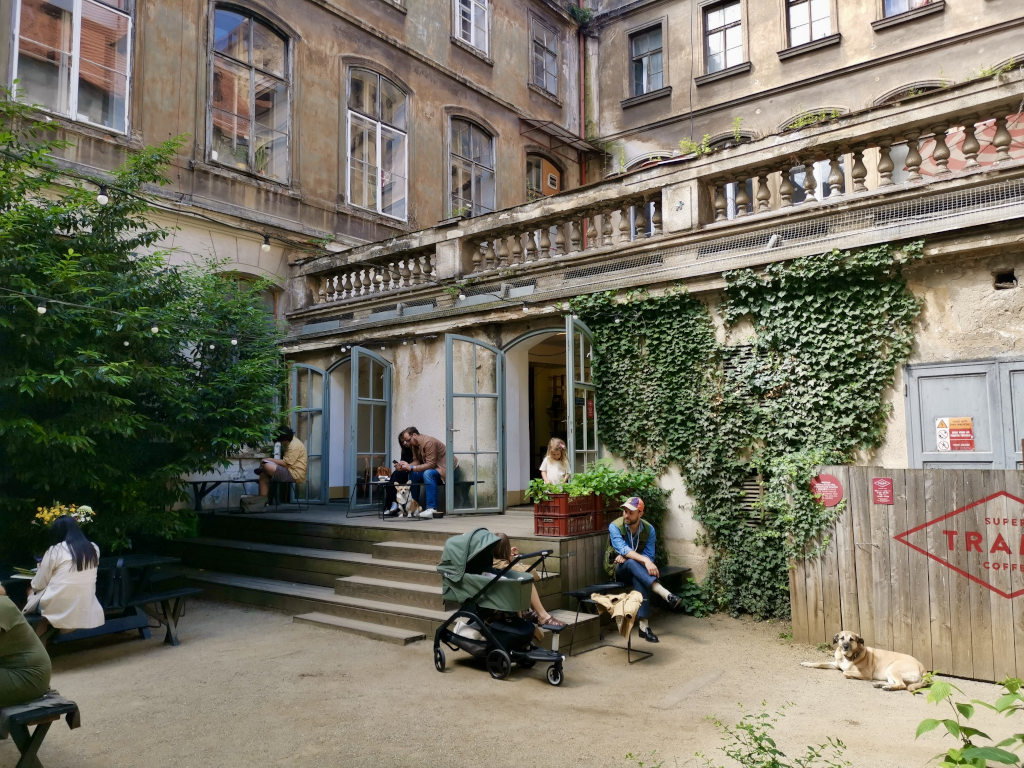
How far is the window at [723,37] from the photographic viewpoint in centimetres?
1741

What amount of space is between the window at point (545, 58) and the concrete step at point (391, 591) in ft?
48.3

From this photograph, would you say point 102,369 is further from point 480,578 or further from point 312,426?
point 312,426

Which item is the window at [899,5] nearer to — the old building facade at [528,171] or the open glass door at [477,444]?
the old building facade at [528,171]

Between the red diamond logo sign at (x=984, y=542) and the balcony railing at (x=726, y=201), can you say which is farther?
the balcony railing at (x=726, y=201)

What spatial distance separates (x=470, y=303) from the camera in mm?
10953

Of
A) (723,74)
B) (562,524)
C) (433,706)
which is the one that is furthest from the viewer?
(723,74)

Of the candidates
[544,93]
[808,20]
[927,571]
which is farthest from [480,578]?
[544,93]

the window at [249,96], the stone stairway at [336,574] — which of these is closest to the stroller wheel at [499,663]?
the stone stairway at [336,574]

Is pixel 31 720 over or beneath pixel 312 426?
beneath

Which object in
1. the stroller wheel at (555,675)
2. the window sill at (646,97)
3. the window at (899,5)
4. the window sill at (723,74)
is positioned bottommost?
the stroller wheel at (555,675)

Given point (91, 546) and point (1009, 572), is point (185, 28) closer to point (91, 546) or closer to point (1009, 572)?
point (91, 546)

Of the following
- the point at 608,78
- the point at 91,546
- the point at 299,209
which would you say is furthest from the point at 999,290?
the point at 608,78

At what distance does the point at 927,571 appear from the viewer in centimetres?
629

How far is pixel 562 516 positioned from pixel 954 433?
151 inches
